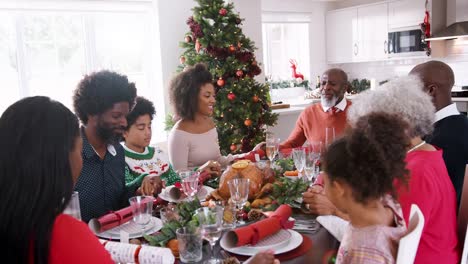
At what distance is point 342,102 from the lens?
344 cm

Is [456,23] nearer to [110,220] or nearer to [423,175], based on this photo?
[423,175]

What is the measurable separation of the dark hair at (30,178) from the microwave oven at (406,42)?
18.9 feet

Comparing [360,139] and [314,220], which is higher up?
[360,139]

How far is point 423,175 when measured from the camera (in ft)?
4.60

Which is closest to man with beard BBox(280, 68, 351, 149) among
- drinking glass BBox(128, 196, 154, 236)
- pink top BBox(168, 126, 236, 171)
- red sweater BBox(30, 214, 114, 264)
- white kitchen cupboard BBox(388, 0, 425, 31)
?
pink top BBox(168, 126, 236, 171)

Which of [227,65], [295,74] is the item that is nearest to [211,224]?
[227,65]

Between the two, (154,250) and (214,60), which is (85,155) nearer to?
(154,250)

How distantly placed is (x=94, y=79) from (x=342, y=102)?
2.12 metres

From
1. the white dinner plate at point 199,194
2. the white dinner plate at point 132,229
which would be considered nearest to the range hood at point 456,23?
the white dinner plate at point 199,194

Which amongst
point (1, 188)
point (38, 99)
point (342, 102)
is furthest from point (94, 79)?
point (342, 102)

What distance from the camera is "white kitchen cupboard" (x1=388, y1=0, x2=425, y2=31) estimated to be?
5.79 m

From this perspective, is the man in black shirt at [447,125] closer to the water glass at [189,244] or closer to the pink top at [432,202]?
the pink top at [432,202]

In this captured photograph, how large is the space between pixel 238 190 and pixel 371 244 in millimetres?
573

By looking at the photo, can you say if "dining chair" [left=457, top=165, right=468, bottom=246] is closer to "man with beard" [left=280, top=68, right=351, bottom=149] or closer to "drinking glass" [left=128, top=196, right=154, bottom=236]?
"drinking glass" [left=128, top=196, right=154, bottom=236]
